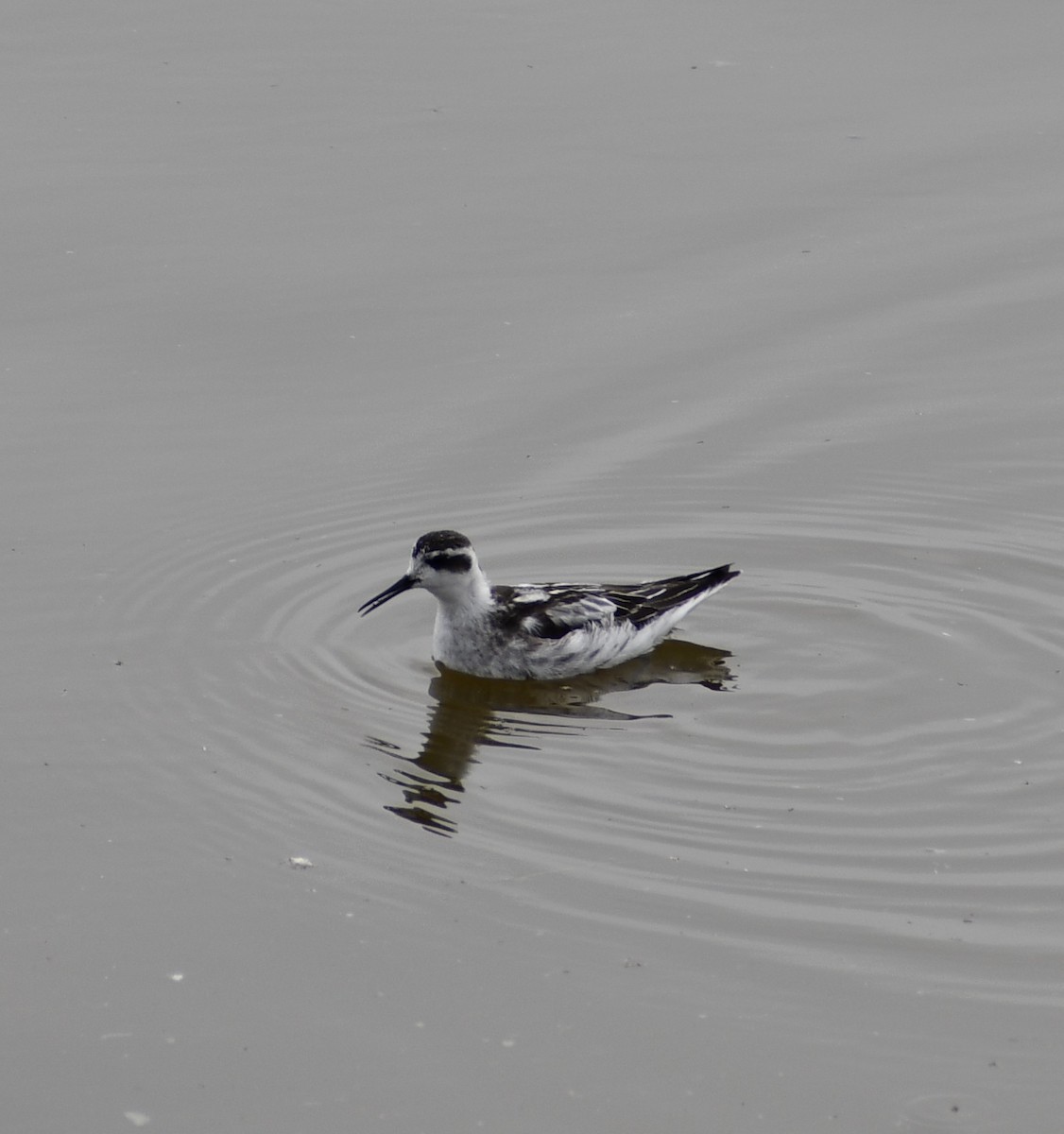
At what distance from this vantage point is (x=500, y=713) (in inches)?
527

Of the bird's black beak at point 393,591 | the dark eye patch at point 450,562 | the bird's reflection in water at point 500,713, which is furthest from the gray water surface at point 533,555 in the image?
the dark eye patch at point 450,562

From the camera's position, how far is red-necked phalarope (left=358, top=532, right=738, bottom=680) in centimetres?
1380

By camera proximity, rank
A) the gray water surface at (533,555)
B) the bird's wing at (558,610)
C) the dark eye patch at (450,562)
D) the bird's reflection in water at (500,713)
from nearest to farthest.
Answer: the gray water surface at (533,555) < the bird's reflection in water at (500,713) < the dark eye patch at (450,562) < the bird's wing at (558,610)

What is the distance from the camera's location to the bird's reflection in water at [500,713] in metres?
11.8

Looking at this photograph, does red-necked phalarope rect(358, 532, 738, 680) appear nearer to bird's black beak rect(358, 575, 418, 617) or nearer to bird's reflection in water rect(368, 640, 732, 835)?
bird's black beak rect(358, 575, 418, 617)

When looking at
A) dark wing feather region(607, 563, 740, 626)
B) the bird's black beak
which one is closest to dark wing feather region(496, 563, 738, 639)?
dark wing feather region(607, 563, 740, 626)

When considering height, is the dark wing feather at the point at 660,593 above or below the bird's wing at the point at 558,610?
above

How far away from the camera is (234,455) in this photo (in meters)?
16.2

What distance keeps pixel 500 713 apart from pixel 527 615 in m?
0.85

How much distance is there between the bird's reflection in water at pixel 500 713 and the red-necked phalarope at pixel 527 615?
0.16m

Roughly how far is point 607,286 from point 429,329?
183cm

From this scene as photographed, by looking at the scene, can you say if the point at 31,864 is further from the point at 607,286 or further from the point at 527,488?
the point at 607,286

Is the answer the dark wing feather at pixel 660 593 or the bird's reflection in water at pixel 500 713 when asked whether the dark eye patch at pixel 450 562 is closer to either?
the bird's reflection in water at pixel 500 713

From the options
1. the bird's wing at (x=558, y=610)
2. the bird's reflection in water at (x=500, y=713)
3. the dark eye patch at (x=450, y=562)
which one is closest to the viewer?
the bird's reflection in water at (x=500, y=713)
